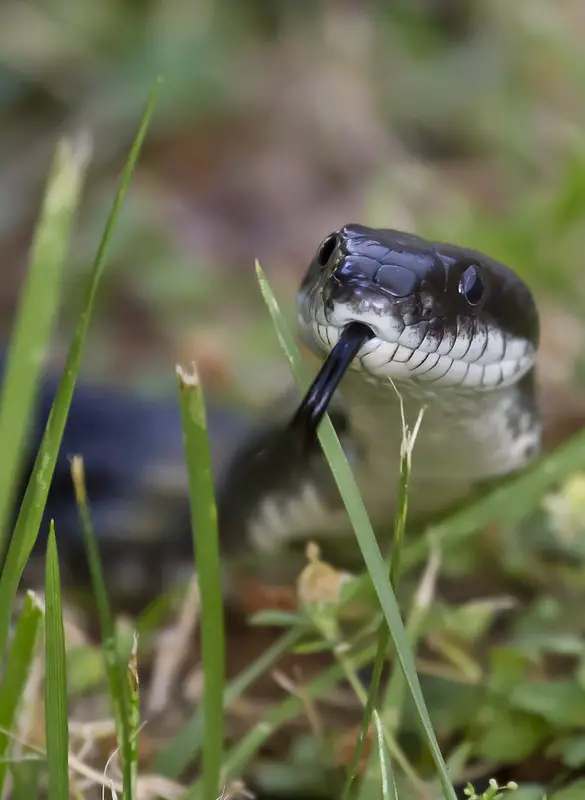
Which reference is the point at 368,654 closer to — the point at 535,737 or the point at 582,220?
the point at 535,737

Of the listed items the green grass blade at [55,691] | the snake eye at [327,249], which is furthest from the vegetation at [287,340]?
the snake eye at [327,249]

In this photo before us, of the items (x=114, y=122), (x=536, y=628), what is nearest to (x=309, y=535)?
(x=536, y=628)

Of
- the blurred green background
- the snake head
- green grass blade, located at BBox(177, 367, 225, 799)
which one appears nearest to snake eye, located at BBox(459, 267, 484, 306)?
the snake head

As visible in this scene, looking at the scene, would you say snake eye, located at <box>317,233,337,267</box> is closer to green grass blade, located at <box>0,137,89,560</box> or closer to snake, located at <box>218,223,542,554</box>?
snake, located at <box>218,223,542,554</box>

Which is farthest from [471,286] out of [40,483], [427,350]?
[40,483]

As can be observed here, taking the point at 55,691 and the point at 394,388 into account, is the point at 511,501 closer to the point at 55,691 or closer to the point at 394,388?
the point at 394,388

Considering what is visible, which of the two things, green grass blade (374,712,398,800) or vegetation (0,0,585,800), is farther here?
vegetation (0,0,585,800)
